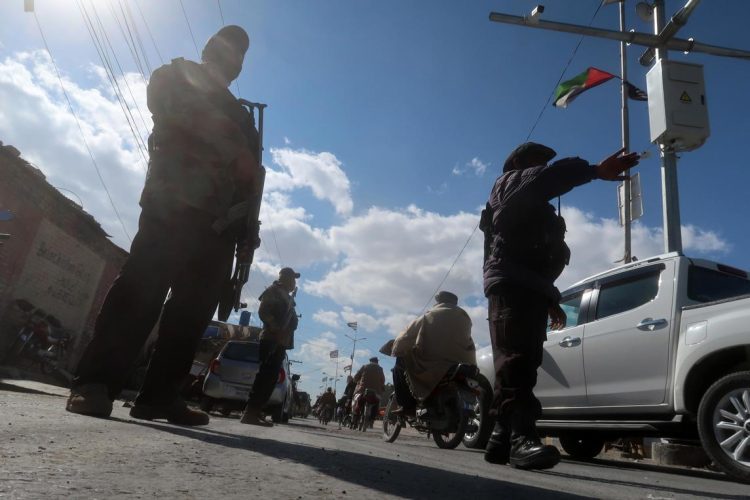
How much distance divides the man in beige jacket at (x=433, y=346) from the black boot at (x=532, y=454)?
10.1 feet

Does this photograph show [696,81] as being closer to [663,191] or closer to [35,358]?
[663,191]

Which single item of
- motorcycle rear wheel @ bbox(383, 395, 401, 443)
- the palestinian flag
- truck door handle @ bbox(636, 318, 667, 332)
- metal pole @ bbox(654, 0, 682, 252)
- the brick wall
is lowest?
motorcycle rear wheel @ bbox(383, 395, 401, 443)

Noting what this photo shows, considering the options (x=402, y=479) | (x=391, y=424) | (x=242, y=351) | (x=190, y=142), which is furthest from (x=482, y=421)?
(x=242, y=351)

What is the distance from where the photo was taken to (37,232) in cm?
1105

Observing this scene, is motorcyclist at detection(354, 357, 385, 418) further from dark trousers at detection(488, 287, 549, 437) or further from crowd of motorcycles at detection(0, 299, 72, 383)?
dark trousers at detection(488, 287, 549, 437)

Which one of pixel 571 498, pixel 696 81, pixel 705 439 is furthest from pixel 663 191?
pixel 571 498

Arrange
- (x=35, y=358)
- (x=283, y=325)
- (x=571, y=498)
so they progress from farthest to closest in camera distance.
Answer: (x=35, y=358)
(x=283, y=325)
(x=571, y=498)

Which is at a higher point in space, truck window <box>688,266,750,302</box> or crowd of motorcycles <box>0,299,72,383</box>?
truck window <box>688,266,750,302</box>

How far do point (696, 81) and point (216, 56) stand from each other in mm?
8081

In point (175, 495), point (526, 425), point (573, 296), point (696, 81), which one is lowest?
point (175, 495)

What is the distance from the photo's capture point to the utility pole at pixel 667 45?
8719 millimetres

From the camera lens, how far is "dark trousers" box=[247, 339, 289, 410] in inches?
221

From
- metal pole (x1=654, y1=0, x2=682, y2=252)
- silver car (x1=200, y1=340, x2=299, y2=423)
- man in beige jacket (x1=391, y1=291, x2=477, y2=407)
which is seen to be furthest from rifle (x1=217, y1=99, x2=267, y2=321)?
metal pole (x1=654, y1=0, x2=682, y2=252)

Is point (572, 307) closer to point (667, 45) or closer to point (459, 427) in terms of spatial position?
point (459, 427)
